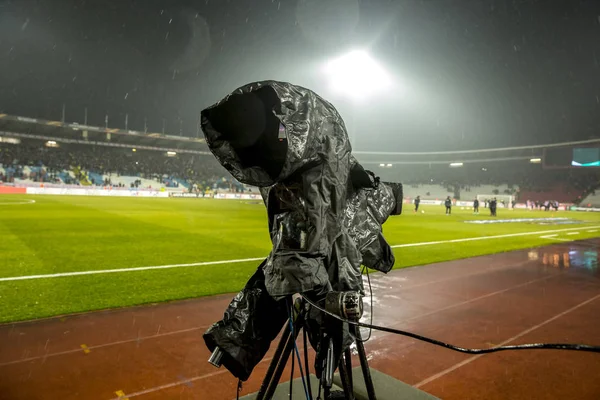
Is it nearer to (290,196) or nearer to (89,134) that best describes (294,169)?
(290,196)

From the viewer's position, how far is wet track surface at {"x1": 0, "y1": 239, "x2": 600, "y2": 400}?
336cm

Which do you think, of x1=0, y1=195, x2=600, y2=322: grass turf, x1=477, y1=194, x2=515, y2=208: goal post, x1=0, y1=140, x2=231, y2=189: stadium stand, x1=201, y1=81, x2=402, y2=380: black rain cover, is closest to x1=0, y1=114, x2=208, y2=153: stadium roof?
x1=0, y1=140, x2=231, y2=189: stadium stand

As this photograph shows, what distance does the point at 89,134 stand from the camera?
51.2 meters

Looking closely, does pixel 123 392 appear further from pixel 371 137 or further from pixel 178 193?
pixel 371 137

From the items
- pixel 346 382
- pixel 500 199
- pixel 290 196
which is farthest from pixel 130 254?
pixel 500 199

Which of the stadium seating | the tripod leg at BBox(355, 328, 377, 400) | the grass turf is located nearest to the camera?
the tripod leg at BBox(355, 328, 377, 400)

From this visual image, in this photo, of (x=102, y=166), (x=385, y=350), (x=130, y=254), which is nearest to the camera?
(x=385, y=350)

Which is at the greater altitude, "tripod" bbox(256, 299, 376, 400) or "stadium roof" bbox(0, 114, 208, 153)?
"stadium roof" bbox(0, 114, 208, 153)

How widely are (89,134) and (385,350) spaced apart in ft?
183

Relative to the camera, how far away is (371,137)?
67875mm

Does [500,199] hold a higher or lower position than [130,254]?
higher

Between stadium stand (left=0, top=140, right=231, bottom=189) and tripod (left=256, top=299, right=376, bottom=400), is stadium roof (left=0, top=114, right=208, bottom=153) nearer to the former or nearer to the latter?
stadium stand (left=0, top=140, right=231, bottom=189)

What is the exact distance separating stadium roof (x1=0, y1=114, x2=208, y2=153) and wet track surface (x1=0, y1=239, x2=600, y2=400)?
46079 mm

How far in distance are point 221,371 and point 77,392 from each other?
118 cm
